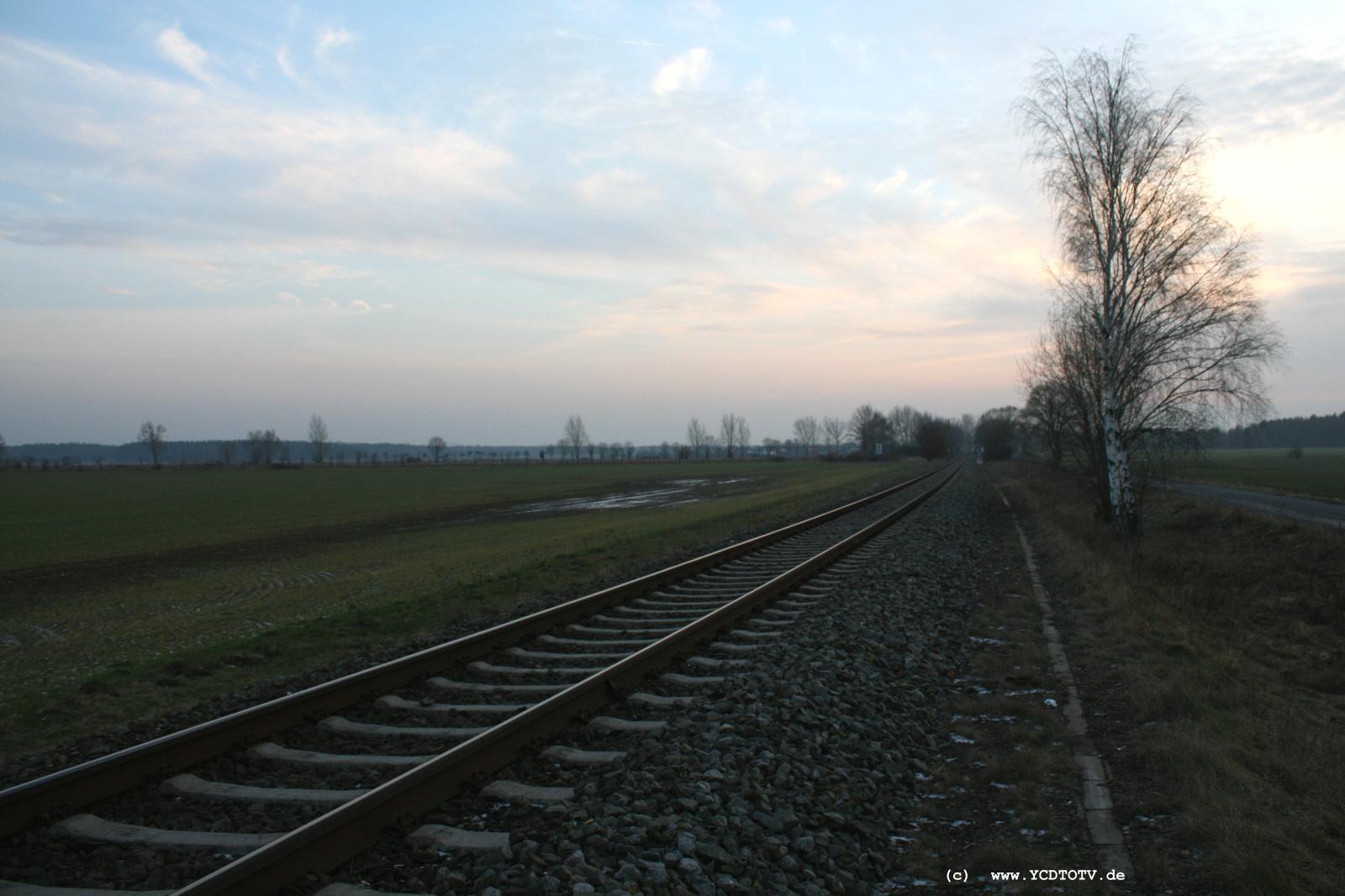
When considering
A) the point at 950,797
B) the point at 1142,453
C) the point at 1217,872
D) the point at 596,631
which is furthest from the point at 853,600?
the point at 1142,453

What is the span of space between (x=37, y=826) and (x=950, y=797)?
17.2 ft

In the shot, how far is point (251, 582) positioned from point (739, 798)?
46.2ft

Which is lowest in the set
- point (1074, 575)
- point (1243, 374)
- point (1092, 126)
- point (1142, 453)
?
point (1074, 575)

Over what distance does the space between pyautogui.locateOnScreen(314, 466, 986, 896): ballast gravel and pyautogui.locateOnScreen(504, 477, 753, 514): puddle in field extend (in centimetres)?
2829

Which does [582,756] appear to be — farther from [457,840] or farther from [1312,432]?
[1312,432]

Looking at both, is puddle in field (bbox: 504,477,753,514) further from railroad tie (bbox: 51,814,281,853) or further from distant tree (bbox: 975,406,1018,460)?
distant tree (bbox: 975,406,1018,460)

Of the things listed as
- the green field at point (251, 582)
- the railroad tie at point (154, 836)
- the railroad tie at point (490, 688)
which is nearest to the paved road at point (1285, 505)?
the green field at point (251, 582)

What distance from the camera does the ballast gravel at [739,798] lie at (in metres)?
3.86

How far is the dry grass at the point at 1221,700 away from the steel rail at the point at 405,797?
361cm

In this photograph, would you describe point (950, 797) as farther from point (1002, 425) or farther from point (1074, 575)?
point (1002, 425)

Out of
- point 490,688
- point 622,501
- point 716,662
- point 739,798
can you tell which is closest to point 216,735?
point 490,688

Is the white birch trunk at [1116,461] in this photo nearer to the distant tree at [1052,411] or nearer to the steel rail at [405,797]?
the distant tree at [1052,411]

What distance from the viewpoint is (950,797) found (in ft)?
17.3

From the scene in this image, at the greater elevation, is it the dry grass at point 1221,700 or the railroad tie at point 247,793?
the railroad tie at point 247,793
